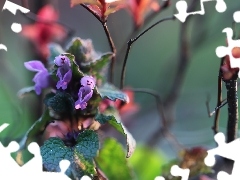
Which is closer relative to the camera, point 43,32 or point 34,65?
point 34,65

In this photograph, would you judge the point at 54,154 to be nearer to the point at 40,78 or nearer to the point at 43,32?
the point at 40,78

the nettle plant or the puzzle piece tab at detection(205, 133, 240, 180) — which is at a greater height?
the nettle plant

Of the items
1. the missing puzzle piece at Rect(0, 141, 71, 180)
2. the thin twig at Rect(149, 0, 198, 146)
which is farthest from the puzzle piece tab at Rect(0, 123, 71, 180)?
the thin twig at Rect(149, 0, 198, 146)

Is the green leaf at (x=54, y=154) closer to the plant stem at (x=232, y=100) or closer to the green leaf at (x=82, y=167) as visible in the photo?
the green leaf at (x=82, y=167)

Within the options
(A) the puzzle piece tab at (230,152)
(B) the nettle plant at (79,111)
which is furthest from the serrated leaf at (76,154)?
(A) the puzzle piece tab at (230,152)

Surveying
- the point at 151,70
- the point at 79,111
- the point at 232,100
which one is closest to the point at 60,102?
the point at 79,111

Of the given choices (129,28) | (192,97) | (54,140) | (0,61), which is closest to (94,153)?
(54,140)
